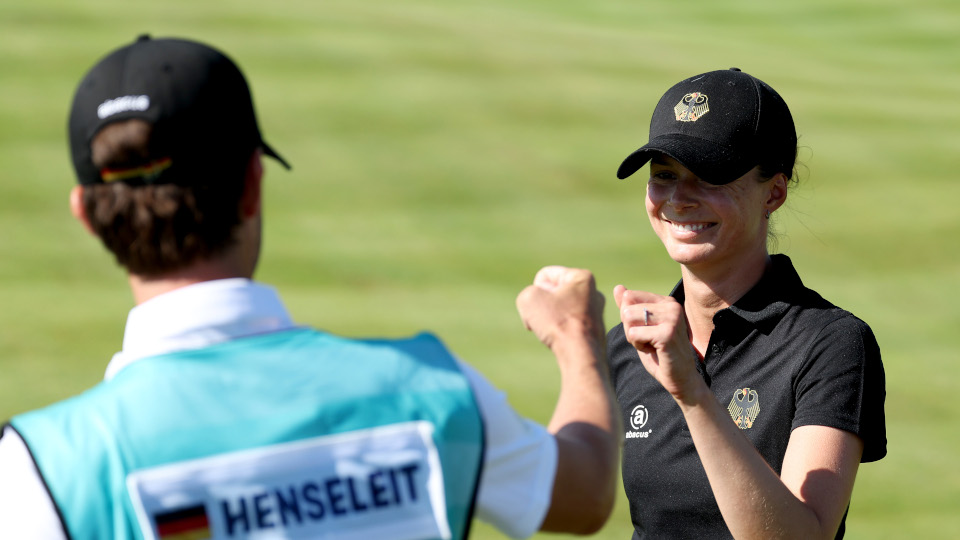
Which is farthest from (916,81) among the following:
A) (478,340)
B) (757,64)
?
(478,340)

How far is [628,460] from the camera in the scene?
339 cm

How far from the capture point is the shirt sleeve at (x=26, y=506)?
6.44 feet

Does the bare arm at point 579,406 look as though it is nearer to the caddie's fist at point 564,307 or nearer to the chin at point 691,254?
the caddie's fist at point 564,307

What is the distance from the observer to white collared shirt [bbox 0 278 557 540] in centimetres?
212

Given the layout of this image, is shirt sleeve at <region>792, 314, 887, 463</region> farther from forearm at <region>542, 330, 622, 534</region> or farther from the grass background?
the grass background

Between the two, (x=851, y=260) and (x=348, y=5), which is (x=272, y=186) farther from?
(x=348, y=5)

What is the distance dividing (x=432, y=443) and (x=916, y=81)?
18.2 m

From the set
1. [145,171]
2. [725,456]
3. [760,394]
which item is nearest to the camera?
[145,171]

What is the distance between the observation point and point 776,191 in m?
3.35

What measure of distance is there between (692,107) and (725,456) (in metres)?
1.00

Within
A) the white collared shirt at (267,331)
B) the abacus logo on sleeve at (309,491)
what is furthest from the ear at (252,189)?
the abacus logo on sleeve at (309,491)

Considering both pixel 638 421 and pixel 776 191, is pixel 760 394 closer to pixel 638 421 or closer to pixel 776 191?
pixel 638 421

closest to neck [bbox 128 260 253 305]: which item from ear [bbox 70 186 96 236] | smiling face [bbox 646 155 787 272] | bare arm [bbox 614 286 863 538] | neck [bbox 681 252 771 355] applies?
ear [bbox 70 186 96 236]

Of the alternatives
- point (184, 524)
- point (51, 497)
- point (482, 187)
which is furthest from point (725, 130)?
point (482, 187)
